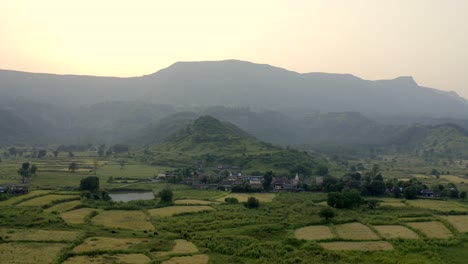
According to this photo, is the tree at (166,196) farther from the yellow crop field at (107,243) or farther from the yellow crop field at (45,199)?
the yellow crop field at (107,243)

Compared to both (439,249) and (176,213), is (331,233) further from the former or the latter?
(176,213)

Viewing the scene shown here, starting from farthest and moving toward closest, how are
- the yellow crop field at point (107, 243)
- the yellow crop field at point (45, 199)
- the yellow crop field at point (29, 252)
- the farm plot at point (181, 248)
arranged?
the yellow crop field at point (45, 199) < the yellow crop field at point (107, 243) < the farm plot at point (181, 248) < the yellow crop field at point (29, 252)

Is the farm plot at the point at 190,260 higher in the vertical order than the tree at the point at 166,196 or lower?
lower

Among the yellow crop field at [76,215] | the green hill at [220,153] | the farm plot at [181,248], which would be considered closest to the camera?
the farm plot at [181,248]

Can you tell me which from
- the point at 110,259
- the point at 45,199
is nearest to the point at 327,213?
the point at 110,259

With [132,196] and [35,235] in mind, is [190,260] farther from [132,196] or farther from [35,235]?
[132,196]

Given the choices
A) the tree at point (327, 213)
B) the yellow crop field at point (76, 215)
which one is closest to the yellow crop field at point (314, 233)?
the tree at point (327, 213)

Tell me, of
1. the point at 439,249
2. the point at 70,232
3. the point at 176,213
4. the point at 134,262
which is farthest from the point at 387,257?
the point at 70,232

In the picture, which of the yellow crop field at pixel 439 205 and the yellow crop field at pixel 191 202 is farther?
the yellow crop field at pixel 191 202
